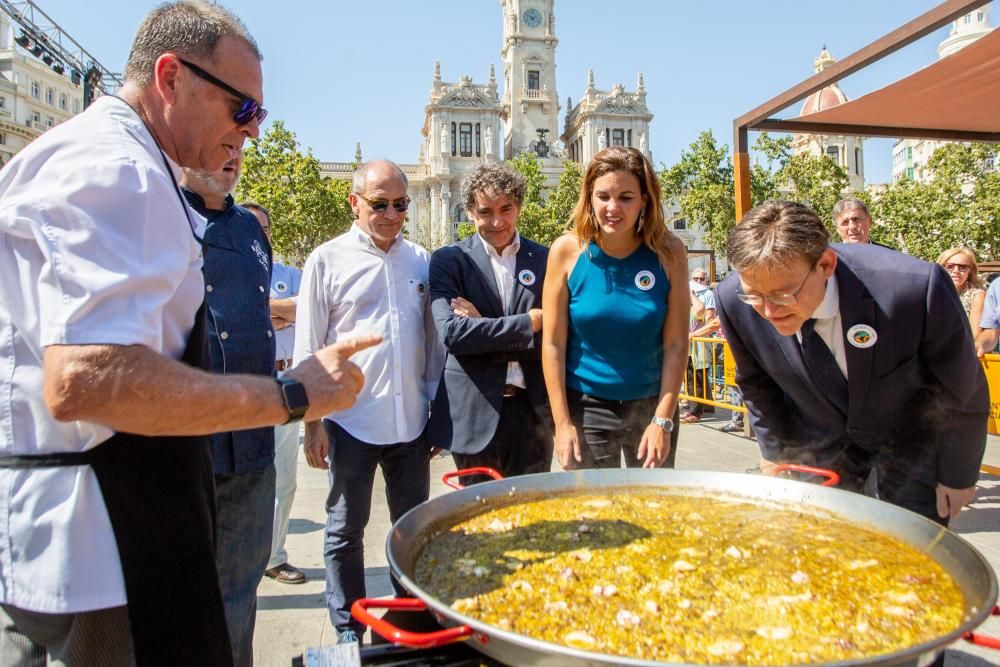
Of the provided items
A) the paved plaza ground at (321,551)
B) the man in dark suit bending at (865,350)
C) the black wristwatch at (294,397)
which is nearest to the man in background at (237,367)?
the paved plaza ground at (321,551)

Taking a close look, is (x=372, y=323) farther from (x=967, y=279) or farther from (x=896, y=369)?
(x=967, y=279)

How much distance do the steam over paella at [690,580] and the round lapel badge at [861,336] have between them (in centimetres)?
60

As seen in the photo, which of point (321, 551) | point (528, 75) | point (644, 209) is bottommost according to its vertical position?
point (321, 551)

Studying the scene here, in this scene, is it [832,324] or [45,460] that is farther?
[832,324]

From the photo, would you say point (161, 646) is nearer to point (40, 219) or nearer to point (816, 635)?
point (40, 219)

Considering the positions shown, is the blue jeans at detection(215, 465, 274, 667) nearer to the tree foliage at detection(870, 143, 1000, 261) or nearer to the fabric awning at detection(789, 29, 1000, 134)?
the fabric awning at detection(789, 29, 1000, 134)

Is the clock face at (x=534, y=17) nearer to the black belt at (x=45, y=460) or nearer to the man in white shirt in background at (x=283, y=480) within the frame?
the man in white shirt in background at (x=283, y=480)

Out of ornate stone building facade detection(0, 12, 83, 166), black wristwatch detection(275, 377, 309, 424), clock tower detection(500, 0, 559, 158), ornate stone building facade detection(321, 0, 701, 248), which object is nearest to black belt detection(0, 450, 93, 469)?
black wristwatch detection(275, 377, 309, 424)

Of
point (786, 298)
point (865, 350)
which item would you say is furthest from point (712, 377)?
point (786, 298)

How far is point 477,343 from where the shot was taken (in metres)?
3.16

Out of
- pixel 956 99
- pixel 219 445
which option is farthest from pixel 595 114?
pixel 219 445

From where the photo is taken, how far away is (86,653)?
4.56 ft

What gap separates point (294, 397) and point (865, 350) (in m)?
1.88

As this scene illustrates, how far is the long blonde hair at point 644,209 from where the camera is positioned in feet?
10.1
